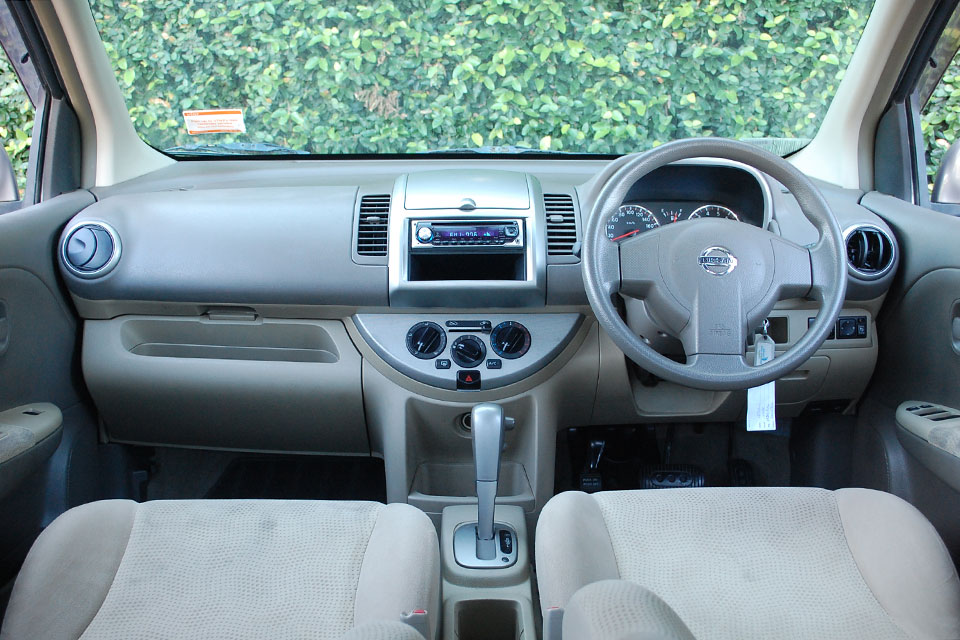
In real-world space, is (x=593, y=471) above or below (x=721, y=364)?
below

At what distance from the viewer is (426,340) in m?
2.04

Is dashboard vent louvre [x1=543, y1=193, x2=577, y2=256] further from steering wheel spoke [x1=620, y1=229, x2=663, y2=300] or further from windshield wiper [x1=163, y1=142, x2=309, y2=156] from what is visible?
windshield wiper [x1=163, y1=142, x2=309, y2=156]

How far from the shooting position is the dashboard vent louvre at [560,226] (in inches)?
79.9

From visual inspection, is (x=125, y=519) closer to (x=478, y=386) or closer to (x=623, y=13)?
(x=478, y=386)

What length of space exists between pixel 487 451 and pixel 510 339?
35cm

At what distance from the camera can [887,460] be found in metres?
2.22

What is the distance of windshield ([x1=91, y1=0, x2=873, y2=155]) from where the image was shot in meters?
2.24

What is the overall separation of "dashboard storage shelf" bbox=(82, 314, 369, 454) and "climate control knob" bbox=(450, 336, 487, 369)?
1.00 feet

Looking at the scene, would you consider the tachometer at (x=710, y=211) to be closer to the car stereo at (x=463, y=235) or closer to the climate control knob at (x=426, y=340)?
the car stereo at (x=463, y=235)

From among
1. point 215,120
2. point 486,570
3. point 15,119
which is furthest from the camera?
point 215,120

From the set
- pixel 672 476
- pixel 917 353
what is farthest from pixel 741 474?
pixel 917 353

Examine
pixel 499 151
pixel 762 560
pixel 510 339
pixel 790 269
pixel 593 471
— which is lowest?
pixel 593 471

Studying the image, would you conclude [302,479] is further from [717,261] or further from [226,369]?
[717,261]

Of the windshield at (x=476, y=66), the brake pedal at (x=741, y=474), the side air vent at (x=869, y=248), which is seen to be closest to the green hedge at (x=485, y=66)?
the windshield at (x=476, y=66)
